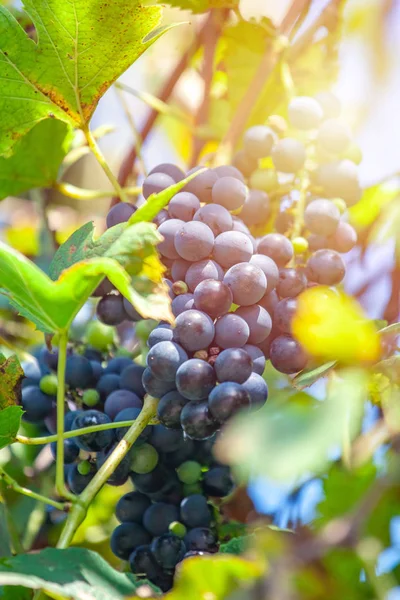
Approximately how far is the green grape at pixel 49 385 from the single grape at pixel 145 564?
0.26m

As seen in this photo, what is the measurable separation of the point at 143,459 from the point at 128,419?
58 mm

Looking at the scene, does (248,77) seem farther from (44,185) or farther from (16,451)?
(16,451)

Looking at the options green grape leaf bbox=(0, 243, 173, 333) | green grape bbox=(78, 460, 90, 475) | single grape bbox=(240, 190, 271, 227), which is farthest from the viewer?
single grape bbox=(240, 190, 271, 227)

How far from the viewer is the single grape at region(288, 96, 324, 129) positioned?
3.48 ft

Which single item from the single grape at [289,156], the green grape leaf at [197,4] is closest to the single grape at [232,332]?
the single grape at [289,156]

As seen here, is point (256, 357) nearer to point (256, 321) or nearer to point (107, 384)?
point (256, 321)

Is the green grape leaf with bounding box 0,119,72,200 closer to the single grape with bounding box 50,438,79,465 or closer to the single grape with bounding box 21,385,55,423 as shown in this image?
the single grape with bounding box 21,385,55,423

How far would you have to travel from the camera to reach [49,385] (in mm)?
1033

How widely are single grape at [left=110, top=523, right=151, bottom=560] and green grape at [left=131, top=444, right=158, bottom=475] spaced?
0.33 feet

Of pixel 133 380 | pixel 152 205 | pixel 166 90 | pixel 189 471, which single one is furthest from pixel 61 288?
pixel 166 90

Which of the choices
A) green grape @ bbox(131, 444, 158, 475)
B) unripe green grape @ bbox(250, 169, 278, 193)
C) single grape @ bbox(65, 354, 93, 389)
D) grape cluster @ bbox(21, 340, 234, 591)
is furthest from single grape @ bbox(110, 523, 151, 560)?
unripe green grape @ bbox(250, 169, 278, 193)

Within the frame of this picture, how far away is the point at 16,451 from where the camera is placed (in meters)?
1.25

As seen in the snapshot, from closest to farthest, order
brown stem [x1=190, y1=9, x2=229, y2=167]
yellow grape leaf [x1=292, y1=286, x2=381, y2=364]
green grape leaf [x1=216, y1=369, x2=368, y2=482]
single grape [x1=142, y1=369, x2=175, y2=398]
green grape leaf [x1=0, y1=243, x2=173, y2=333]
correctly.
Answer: green grape leaf [x1=216, y1=369, x2=368, y2=482] < yellow grape leaf [x1=292, y1=286, x2=381, y2=364] < green grape leaf [x1=0, y1=243, x2=173, y2=333] < single grape [x1=142, y1=369, x2=175, y2=398] < brown stem [x1=190, y1=9, x2=229, y2=167]

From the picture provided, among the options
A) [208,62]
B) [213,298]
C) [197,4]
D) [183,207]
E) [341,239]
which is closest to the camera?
[213,298]
